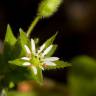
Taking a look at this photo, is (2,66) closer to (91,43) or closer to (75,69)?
(75,69)

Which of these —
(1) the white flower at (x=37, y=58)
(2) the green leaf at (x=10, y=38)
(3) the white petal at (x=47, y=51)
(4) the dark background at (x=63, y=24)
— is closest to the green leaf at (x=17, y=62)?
(1) the white flower at (x=37, y=58)

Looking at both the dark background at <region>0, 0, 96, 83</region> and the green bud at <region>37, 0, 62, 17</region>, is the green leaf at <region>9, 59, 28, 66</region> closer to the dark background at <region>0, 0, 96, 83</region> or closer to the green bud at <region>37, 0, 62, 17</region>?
the green bud at <region>37, 0, 62, 17</region>

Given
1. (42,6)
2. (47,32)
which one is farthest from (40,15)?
(47,32)

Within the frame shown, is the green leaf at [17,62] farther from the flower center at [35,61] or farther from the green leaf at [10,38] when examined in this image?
the green leaf at [10,38]

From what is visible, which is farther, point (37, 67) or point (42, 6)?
point (42, 6)

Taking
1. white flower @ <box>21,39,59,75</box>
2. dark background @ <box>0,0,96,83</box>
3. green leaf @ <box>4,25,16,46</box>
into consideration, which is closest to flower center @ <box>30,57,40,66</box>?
white flower @ <box>21,39,59,75</box>
